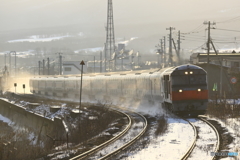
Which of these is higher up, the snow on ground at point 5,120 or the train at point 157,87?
the train at point 157,87

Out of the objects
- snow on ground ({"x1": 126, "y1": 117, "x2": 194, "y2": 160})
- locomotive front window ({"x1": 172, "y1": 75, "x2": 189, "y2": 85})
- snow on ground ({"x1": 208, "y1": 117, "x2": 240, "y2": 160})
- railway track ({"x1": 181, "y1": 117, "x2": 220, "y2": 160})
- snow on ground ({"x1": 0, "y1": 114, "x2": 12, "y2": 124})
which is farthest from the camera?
snow on ground ({"x1": 0, "y1": 114, "x2": 12, "y2": 124})

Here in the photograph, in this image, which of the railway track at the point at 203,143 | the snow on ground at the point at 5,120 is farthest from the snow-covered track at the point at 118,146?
the snow on ground at the point at 5,120

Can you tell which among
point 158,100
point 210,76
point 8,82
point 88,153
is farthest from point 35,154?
point 8,82

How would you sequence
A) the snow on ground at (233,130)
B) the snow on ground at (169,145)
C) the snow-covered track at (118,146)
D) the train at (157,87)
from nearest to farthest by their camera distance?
the snow on ground at (169,145) < the snow-covered track at (118,146) < the snow on ground at (233,130) < the train at (157,87)

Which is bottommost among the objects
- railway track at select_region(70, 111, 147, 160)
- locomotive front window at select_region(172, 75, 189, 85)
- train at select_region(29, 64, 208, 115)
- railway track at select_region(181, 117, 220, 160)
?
railway track at select_region(70, 111, 147, 160)

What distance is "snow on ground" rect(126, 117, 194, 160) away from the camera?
13981 mm

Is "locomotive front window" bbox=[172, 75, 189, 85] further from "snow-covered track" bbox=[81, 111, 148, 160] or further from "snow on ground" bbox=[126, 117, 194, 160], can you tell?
"snow-covered track" bbox=[81, 111, 148, 160]

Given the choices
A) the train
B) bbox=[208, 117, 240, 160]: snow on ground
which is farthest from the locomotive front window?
bbox=[208, 117, 240, 160]: snow on ground

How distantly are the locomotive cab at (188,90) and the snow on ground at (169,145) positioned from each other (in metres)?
4.09

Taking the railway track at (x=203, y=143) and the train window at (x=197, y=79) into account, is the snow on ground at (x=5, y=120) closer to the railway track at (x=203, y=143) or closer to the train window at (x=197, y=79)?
the train window at (x=197, y=79)

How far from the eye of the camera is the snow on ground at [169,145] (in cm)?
1398

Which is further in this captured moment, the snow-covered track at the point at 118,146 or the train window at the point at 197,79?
the train window at the point at 197,79

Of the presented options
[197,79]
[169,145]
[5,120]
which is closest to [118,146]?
[169,145]

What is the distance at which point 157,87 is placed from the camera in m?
30.3
